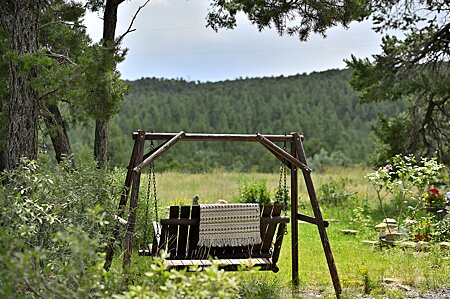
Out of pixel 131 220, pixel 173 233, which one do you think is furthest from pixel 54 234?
pixel 173 233

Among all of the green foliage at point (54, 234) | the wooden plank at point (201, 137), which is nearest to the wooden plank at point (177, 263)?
the green foliage at point (54, 234)

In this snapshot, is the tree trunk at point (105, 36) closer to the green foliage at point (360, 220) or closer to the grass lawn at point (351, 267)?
the grass lawn at point (351, 267)

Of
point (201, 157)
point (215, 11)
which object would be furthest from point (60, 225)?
point (201, 157)

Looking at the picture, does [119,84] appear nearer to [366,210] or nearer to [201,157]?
[366,210]

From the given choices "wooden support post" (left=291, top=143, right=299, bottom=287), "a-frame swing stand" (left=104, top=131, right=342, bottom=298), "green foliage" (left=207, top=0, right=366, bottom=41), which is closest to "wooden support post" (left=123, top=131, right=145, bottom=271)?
"a-frame swing stand" (left=104, top=131, right=342, bottom=298)

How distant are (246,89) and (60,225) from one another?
33.7m

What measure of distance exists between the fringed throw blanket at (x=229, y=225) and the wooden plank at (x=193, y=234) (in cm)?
6

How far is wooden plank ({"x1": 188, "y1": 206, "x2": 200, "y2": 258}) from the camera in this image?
5.00m

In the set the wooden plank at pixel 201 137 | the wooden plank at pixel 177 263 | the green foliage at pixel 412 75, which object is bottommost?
the wooden plank at pixel 177 263

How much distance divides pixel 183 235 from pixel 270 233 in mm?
808

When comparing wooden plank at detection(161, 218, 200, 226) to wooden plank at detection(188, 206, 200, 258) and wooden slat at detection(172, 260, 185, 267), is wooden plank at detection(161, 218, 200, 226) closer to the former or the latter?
wooden plank at detection(188, 206, 200, 258)

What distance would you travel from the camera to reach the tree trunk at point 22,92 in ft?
18.0

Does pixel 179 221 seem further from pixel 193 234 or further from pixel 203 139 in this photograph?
pixel 203 139

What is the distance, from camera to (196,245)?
16.8 feet
